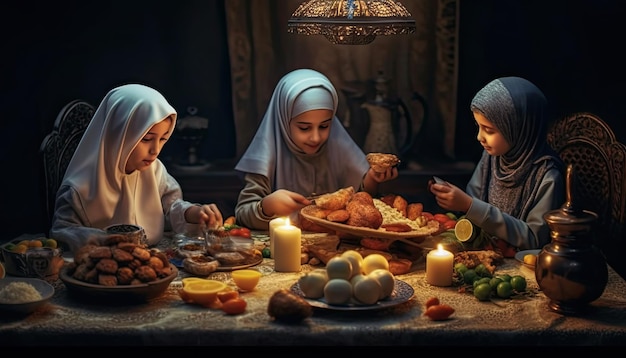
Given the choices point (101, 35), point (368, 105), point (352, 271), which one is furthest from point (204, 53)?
point (352, 271)

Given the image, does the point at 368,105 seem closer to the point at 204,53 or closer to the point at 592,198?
the point at 204,53

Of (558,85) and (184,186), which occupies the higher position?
(558,85)

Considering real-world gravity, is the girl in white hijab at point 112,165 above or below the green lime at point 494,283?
above

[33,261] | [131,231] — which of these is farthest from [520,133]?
[33,261]

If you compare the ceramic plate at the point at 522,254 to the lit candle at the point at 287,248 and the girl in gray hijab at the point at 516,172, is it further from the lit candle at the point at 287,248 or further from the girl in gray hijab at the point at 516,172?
the lit candle at the point at 287,248

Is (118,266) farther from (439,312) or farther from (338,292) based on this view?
(439,312)

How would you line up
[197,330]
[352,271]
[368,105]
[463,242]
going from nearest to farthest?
1. [197,330]
2. [352,271]
3. [463,242]
4. [368,105]

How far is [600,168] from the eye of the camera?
434cm

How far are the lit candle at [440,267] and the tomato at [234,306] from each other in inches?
29.6

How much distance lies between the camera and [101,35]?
6086 millimetres

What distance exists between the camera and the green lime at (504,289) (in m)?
3.49

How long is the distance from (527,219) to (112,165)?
5.73ft

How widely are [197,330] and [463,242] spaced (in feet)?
4.51

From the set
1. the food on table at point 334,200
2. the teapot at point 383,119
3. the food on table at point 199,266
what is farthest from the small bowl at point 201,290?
the teapot at point 383,119
